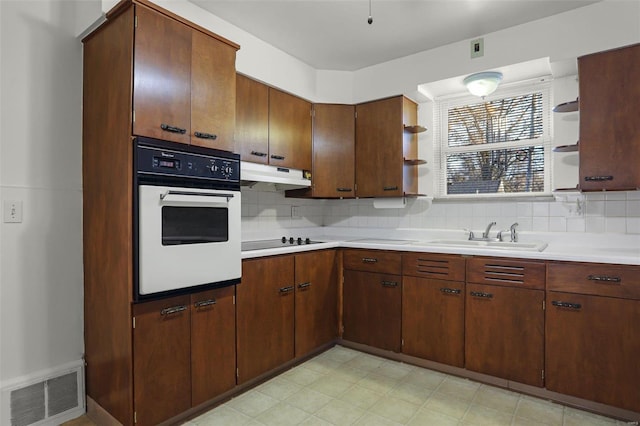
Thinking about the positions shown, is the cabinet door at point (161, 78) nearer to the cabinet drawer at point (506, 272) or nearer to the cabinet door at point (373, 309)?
the cabinet door at point (373, 309)

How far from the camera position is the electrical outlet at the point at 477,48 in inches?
113

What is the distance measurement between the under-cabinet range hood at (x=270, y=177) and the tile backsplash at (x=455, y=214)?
159 millimetres

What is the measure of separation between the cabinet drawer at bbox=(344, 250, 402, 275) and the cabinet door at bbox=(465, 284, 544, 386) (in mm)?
576

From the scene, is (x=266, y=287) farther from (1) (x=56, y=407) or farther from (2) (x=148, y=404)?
(1) (x=56, y=407)

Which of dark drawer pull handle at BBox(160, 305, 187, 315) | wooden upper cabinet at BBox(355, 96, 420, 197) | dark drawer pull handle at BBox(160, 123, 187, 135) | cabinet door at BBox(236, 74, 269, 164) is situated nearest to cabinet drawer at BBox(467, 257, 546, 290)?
wooden upper cabinet at BBox(355, 96, 420, 197)

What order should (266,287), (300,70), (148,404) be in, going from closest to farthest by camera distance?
(148,404), (266,287), (300,70)

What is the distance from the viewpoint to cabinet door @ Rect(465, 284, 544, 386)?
2.34 meters

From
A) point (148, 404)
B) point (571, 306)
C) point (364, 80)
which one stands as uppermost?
point (364, 80)

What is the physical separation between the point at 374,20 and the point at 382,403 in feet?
8.65

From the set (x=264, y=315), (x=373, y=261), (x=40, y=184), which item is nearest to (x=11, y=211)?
(x=40, y=184)

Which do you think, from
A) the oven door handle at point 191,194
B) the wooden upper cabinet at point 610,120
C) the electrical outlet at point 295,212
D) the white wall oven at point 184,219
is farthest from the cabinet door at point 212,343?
the wooden upper cabinet at point 610,120

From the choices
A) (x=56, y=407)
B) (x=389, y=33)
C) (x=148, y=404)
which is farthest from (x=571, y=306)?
(x=56, y=407)

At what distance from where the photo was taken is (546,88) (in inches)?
117

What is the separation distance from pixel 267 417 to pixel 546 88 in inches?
125
